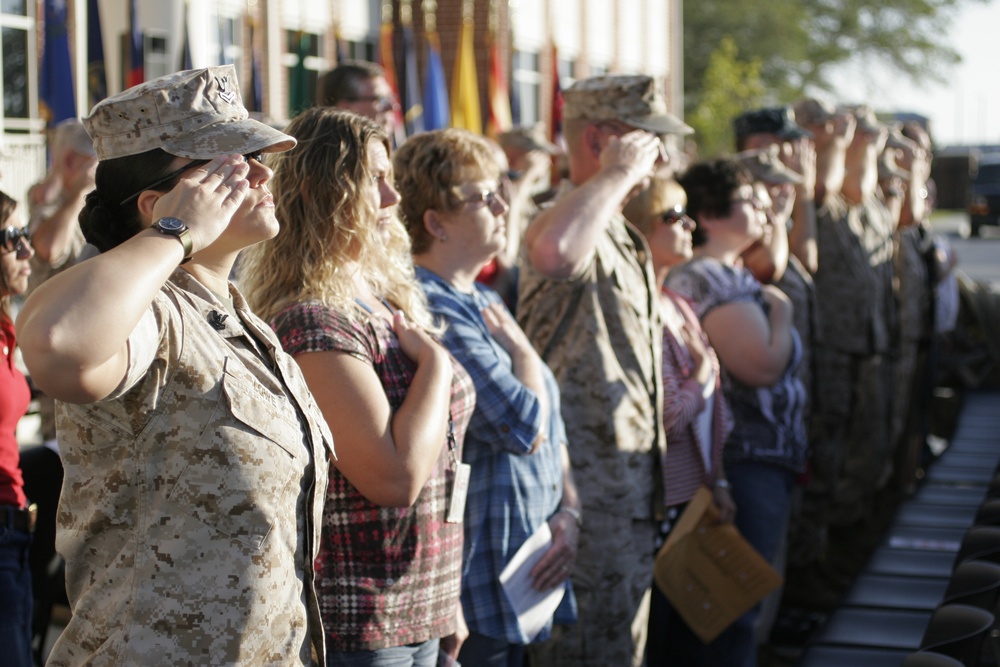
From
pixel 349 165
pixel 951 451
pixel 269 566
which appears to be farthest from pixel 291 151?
pixel 951 451

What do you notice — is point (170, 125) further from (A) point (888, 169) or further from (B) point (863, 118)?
(A) point (888, 169)

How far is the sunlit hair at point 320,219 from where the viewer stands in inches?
102

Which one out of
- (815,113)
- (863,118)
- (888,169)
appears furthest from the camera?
(888,169)

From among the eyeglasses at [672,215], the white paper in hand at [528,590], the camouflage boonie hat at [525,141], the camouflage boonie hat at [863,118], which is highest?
the camouflage boonie hat at [863,118]

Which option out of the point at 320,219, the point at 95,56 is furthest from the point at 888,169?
the point at 320,219

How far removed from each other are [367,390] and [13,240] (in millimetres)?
1539

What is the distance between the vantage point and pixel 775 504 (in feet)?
14.4

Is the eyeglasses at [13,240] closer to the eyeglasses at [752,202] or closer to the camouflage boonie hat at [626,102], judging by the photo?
the camouflage boonie hat at [626,102]

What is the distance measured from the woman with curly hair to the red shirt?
900mm

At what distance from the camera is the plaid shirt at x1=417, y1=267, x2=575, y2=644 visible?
114 inches

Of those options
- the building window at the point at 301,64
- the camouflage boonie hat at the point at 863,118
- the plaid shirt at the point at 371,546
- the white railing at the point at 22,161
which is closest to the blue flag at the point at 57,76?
the white railing at the point at 22,161

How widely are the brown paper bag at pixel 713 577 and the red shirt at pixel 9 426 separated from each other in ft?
6.16

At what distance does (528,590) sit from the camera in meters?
3.03

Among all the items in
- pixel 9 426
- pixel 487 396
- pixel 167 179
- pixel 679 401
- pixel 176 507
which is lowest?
pixel 679 401
